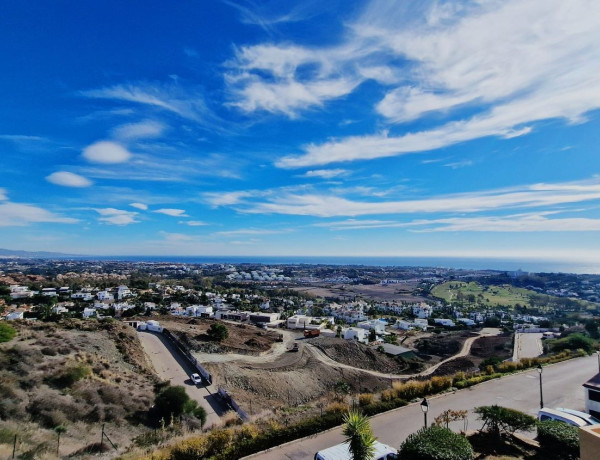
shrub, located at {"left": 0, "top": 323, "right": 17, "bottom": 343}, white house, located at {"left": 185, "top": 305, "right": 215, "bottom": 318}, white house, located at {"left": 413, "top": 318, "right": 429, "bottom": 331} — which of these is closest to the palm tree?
shrub, located at {"left": 0, "top": 323, "right": 17, "bottom": 343}

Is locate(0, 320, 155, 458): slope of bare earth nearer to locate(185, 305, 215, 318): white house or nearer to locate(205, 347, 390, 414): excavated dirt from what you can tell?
locate(205, 347, 390, 414): excavated dirt

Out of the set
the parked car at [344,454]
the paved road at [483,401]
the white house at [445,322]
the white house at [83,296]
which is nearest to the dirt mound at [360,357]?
the paved road at [483,401]

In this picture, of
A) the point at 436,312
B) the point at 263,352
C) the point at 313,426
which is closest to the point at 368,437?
the point at 313,426

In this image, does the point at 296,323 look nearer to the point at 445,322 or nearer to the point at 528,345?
the point at 528,345

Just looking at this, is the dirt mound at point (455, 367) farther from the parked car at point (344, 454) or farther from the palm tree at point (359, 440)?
the palm tree at point (359, 440)

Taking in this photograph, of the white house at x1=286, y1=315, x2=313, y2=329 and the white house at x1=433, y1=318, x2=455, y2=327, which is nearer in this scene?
the white house at x1=286, y1=315, x2=313, y2=329

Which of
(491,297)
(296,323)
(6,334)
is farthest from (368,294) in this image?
(6,334)
